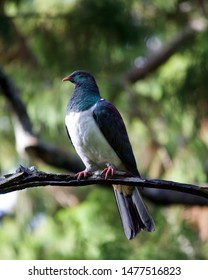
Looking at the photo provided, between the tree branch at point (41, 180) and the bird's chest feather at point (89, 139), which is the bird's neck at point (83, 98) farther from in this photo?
the tree branch at point (41, 180)

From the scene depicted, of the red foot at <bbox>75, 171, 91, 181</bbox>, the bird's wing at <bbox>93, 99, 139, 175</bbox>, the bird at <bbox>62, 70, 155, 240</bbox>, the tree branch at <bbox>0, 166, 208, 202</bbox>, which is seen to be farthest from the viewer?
the bird's wing at <bbox>93, 99, 139, 175</bbox>

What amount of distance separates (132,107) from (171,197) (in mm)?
2710

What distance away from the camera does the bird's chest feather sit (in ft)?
15.1

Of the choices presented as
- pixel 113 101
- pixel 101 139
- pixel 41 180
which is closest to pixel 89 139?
pixel 101 139

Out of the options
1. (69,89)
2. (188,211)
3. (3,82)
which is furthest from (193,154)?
(3,82)

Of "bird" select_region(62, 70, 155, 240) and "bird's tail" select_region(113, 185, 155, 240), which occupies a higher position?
"bird" select_region(62, 70, 155, 240)

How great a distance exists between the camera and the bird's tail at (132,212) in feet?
14.5

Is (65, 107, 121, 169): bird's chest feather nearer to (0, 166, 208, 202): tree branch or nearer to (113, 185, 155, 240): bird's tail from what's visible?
(113, 185, 155, 240): bird's tail

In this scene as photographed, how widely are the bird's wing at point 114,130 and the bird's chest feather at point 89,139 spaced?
0.03m

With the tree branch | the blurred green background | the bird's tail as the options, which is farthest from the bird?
the blurred green background

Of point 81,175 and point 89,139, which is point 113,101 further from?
point 81,175

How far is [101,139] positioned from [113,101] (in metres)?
3.87

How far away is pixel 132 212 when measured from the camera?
4.59 m

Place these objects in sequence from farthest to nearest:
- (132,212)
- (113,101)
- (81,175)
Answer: (113,101)
(132,212)
(81,175)
